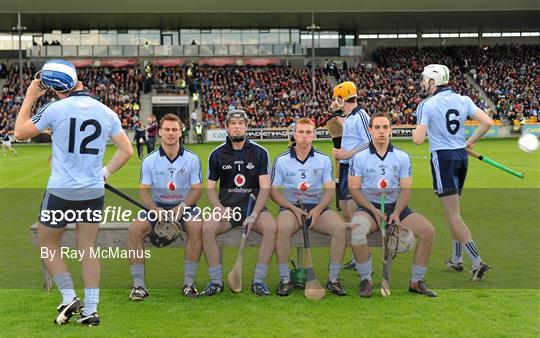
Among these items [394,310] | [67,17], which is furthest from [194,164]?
[67,17]

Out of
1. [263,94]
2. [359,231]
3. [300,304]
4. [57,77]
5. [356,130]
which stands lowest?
[300,304]

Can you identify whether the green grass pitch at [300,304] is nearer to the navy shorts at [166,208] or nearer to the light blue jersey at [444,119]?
the navy shorts at [166,208]

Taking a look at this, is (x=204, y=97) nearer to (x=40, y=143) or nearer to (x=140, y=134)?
(x=40, y=143)

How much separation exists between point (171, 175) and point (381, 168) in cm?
234

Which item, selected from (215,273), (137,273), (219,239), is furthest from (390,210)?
(137,273)

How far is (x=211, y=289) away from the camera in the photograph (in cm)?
649

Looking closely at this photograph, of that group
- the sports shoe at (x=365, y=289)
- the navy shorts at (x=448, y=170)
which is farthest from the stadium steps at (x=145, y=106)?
the sports shoe at (x=365, y=289)

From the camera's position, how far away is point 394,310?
5.88m

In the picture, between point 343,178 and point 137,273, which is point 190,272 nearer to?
point 137,273

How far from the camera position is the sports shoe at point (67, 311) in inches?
218

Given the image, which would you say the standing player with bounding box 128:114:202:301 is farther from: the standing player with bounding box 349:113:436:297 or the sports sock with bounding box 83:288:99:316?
the standing player with bounding box 349:113:436:297

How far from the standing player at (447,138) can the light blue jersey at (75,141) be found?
3.61 m

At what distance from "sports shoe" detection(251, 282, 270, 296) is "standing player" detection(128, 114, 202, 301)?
664 millimetres

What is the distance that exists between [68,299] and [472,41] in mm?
59265
